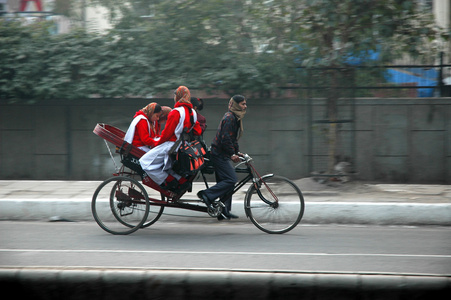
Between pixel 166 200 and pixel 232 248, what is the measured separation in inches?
48.6

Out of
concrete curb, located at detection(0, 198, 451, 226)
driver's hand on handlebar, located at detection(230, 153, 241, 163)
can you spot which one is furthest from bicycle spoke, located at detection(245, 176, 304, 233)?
concrete curb, located at detection(0, 198, 451, 226)

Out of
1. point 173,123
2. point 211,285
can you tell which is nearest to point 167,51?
point 173,123

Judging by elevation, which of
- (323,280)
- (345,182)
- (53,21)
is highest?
(53,21)

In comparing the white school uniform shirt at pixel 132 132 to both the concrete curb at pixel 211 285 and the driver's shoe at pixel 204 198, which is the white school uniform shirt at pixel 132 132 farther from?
the concrete curb at pixel 211 285

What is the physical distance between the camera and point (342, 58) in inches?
381

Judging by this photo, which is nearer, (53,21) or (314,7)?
(314,7)

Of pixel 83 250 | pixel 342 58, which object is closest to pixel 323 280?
pixel 83 250

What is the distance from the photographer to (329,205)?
26.1 ft

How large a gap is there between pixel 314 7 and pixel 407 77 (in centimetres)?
253

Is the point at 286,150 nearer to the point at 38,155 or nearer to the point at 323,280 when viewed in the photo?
the point at 38,155

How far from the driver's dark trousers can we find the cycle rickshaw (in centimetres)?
8

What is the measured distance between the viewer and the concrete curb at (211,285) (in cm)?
401

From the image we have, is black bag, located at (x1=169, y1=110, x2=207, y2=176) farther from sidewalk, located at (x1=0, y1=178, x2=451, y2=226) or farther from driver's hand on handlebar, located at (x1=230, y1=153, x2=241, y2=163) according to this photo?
sidewalk, located at (x1=0, y1=178, x2=451, y2=226)

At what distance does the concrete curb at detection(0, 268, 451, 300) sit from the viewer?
4.01 m
